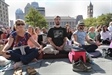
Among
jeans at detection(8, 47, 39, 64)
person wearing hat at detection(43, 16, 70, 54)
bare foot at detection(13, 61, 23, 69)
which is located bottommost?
bare foot at detection(13, 61, 23, 69)

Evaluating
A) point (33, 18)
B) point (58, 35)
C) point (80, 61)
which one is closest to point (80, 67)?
point (80, 61)

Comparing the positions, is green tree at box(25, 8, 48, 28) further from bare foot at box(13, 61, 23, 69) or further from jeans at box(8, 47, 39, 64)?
bare foot at box(13, 61, 23, 69)

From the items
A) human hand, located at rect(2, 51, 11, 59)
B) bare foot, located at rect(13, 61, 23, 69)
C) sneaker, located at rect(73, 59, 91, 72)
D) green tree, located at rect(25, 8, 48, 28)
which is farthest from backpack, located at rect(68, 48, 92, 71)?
green tree, located at rect(25, 8, 48, 28)

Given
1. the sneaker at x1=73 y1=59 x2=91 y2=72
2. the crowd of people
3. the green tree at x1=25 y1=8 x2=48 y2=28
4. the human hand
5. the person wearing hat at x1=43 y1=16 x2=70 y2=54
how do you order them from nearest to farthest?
the sneaker at x1=73 y1=59 x2=91 y2=72 → the human hand → the crowd of people → the person wearing hat at x1=43 y1=16 x2=70 y2=54 → the green tree at x1=25 y1=8 x2=48 y2=28

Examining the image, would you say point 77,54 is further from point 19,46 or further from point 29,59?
point 19,46

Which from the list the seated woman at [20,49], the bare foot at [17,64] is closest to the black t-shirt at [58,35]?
the seated woman at [20,49]

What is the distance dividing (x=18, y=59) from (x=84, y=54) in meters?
1.68

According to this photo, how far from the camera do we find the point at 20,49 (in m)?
3.60

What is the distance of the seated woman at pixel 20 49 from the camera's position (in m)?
3.45

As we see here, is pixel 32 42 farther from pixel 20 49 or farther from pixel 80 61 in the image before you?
pixel 80 61

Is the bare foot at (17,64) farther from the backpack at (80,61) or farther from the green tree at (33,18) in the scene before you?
the green tree at (33,18)

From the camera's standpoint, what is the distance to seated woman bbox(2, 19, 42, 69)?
11.3ft

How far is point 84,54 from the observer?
11.1 ft

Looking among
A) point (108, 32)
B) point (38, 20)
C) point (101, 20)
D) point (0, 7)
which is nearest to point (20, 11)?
point (0, 7)
